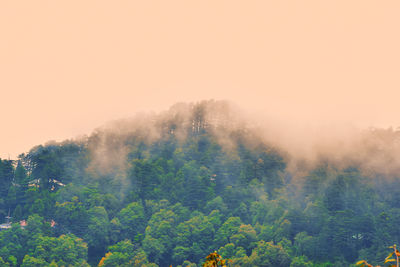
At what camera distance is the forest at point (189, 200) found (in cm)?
4328

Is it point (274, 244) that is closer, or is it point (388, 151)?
point (274, 244)

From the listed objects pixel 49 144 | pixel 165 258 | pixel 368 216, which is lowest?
pixel 165 258

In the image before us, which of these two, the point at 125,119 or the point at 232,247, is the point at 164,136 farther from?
the point at 232,247

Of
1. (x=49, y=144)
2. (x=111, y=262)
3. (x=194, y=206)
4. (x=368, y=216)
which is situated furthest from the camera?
(x=49, y=144)

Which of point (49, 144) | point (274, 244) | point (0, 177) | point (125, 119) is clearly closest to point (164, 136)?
point (125, 119)

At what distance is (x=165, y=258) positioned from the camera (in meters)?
45.4

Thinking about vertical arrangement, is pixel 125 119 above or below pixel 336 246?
above

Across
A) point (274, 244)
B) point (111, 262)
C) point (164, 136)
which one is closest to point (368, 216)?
point (274, 244)

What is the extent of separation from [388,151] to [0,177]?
41.8 metres

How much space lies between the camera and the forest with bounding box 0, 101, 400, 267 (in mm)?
43281

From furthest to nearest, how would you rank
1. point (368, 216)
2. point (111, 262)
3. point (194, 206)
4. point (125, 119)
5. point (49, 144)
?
point (125, 119), point (49, 144), point (194, 206), point (368, 216), point (111, 262)

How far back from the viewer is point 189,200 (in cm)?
5494

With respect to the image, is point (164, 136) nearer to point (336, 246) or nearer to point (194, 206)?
point (194, 206)

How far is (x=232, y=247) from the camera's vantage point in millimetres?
43094
